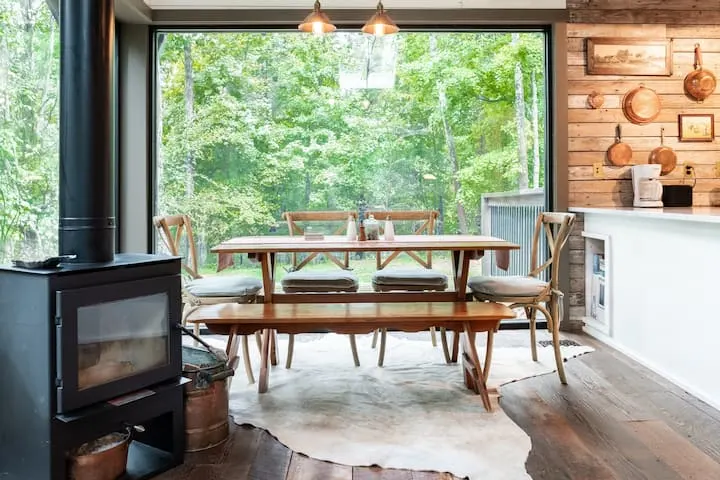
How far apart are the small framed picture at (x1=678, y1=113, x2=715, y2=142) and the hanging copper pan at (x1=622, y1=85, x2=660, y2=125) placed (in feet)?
0.70

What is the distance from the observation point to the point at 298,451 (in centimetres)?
Result: 236

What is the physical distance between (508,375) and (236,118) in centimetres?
268

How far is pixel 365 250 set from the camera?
3.17m

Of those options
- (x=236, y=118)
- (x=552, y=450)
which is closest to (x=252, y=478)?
(x=552, y=450)

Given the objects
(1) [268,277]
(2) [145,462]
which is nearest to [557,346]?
(1) [268,277]

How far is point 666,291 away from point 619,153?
1481mm

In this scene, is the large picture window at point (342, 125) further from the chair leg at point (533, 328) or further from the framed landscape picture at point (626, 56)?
the chair leg at point (533, 328)

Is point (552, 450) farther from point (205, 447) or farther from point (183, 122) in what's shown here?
point (183, 122)

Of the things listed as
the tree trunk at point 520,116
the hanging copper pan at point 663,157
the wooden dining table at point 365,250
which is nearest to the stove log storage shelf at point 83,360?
the wooden dining table at point 365,250

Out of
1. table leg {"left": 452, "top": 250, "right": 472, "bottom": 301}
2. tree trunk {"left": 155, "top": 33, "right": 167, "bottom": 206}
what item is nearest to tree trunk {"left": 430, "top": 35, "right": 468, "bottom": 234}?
table leg {"left": 452, "top": 250, "right": 472, "bottom": 301}

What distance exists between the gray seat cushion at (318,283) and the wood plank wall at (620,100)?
1.87 meters

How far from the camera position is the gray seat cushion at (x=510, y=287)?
3.27m

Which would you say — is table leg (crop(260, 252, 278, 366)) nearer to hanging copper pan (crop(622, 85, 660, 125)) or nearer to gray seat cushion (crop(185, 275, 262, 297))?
gray seat cushion (crop(185, 275, 262, 297))

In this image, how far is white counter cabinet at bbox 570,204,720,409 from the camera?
288 cm
